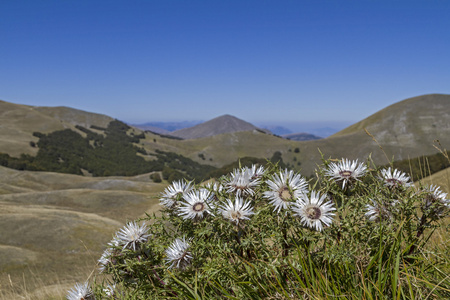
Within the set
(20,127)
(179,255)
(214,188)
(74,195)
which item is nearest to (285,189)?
(214,188)

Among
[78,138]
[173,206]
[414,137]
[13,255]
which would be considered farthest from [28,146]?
[414,137]

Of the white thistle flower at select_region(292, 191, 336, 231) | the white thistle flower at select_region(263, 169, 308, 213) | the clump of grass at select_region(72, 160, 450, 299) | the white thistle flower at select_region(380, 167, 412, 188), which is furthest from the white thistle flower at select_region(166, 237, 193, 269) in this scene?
the white thistle flower at select_region(380, 167, 412, 188)

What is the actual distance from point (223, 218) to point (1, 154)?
145 metres

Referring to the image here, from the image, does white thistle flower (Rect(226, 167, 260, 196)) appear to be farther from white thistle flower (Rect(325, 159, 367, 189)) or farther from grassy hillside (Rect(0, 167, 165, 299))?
grassy hillside (Rect(0, 167, 165, 299))

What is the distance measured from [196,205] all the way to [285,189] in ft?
2.43

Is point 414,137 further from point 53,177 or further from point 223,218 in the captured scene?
point 223,218

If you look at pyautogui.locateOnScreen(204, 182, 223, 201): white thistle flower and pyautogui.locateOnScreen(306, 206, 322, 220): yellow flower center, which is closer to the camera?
pyautogui.locateOnScreen(306, 206, 322, 220): yellow flower center

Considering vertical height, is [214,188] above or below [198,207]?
above

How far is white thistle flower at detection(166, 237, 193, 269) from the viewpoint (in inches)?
93.8

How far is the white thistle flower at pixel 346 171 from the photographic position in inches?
100

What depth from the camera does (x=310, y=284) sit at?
2.36 meters

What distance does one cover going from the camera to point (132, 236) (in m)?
2.57

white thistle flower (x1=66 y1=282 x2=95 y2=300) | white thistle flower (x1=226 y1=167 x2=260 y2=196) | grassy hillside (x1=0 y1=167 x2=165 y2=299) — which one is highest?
white thistle flower (x1=226 y1=167 x2=260 y2=196)

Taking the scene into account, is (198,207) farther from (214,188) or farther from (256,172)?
(256,172)
